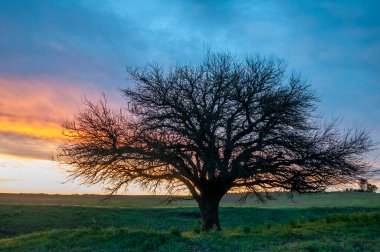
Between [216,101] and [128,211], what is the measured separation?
26327 millimetres

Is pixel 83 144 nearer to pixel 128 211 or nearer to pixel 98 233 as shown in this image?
pixel 98 233

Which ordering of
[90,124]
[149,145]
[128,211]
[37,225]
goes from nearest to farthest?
[149,145]
[90,124]
[37,225]
[128,211]

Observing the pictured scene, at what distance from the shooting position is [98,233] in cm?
2064

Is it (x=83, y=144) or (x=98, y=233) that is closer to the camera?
(x=98, y=233)

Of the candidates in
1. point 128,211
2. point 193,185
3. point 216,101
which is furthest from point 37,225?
point 216,101

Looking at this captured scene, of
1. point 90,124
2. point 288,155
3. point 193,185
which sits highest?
point 90,124

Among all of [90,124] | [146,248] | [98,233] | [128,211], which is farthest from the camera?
[128,211]

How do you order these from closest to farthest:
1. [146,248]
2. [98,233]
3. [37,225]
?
1. [146,248]
2. [98,233]
3. [37,225]

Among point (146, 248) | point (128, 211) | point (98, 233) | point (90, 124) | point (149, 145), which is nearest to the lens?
point (146, 248)

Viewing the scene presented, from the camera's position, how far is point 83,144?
24.6 metres

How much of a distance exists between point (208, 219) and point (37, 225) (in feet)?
55.4

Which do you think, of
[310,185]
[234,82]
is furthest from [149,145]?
[310,185]

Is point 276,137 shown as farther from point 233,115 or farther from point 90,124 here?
point 90,124

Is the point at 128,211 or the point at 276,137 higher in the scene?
the point at 276,137
